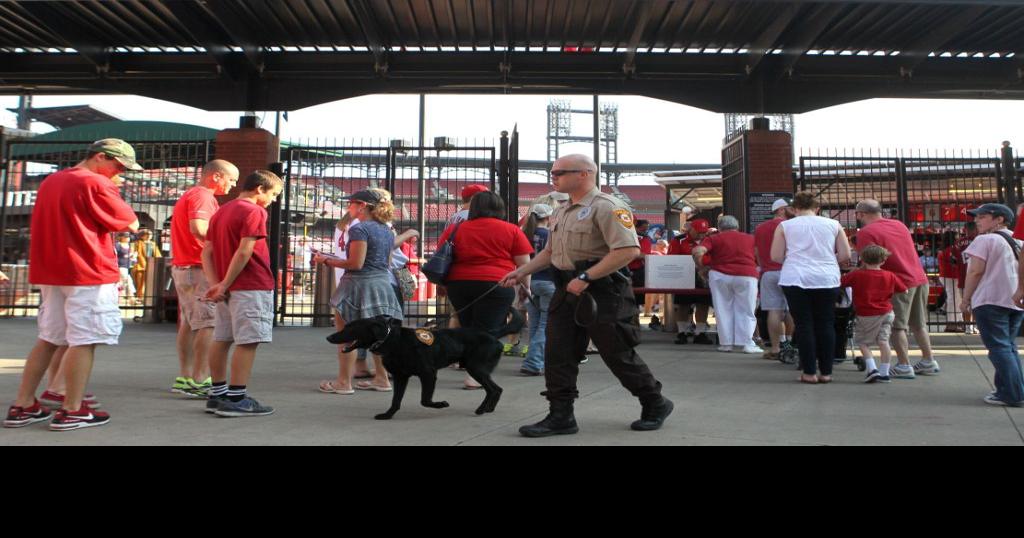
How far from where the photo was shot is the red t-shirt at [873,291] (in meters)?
6.57

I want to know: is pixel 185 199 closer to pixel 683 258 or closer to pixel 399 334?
pixel 399 334

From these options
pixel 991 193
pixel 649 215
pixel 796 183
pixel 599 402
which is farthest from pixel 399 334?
pixel 649 215

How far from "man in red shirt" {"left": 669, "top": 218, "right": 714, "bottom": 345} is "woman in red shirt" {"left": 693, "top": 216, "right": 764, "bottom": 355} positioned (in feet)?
2.78

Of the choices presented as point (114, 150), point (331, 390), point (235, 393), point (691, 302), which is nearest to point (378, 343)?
point (235, 393)

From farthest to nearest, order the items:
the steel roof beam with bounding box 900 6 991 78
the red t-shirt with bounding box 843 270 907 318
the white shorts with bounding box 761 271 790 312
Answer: the steel roof beam with bounding box 900 6 991 78 < the white shorts with bounding box 761 271 790 312 < the red t-shirt with bounding box 843 270 907 318

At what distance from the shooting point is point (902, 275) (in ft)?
22.6

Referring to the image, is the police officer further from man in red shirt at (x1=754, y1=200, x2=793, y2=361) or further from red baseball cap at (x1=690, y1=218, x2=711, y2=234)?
red baseball cap at (x1=690, y1=218, x2=711, y2=234)

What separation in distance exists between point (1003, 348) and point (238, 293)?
5565mm

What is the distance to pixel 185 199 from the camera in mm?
5578

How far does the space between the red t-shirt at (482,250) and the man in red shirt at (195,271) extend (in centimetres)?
187

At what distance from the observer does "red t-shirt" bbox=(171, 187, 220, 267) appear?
552 centimetres

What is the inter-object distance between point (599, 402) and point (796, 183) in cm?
716

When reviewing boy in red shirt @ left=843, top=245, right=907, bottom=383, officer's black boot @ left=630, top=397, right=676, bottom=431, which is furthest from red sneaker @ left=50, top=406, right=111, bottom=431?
boy in red shirt @ left=843, top=245, right=907, bottom=383

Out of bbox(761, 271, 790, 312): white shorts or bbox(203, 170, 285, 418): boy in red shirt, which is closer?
bbox(203, 170, 285, 418): boy in red shirt
